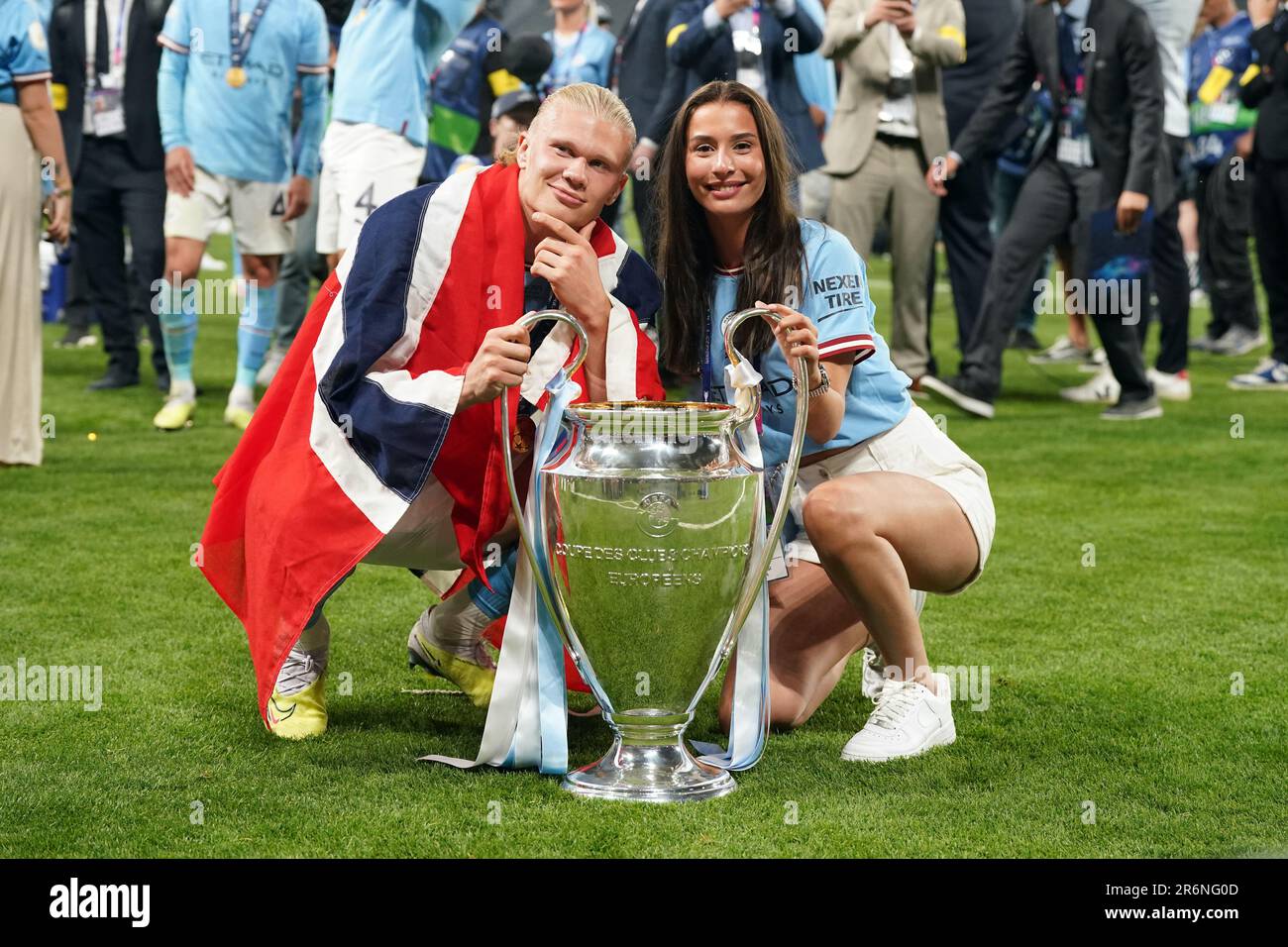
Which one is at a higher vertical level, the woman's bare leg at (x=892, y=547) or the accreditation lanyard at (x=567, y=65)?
the accreditation lanyard at (x=567, y=65)

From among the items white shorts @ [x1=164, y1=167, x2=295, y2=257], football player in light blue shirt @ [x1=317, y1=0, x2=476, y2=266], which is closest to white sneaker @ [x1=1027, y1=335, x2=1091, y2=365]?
football player in light blue shirt @ [x1=317, y1=0, x2=476, y2=266]

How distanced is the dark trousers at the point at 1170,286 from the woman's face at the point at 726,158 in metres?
5.44

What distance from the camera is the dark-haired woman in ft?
10.1

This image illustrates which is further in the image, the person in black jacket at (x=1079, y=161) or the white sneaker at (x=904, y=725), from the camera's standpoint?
the person in black jacket at (x=1079, y=161)

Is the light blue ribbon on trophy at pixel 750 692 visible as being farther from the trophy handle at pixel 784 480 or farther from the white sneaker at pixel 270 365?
the white sneaker at pixel 270 365

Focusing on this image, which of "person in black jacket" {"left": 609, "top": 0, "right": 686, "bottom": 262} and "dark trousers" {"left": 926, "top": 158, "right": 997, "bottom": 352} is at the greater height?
"person in black jacket" {"left": 609, "top": 0, "right": 686, "bottom": 262}

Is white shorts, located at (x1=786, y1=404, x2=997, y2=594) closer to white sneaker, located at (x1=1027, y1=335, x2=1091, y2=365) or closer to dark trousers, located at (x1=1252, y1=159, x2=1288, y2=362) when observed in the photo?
dark trousers, located at (x1=1252, y1=159, x2=1288, y2=362)

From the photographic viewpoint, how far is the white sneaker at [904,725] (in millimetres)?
3086

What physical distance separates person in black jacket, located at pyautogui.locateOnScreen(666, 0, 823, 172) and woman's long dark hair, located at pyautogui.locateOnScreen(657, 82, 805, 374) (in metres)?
4.12

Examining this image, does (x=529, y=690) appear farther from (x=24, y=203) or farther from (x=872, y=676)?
(x=24, y=203)

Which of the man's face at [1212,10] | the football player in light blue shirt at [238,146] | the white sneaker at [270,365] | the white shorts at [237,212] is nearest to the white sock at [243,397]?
the football player in light blue shirt at [238,146]
